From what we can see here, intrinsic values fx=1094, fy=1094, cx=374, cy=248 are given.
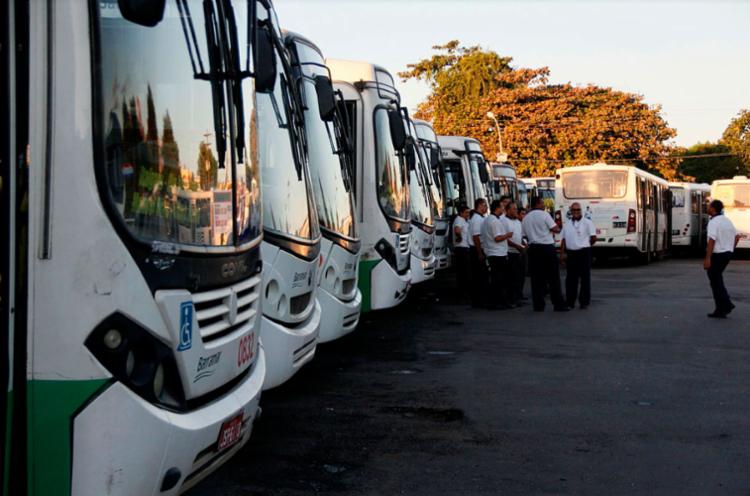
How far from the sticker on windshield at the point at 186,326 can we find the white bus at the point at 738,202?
34023 mm

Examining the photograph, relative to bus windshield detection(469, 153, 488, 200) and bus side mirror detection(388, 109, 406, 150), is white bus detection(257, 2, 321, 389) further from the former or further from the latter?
bus windshield detection(469, 153, 488, 200)

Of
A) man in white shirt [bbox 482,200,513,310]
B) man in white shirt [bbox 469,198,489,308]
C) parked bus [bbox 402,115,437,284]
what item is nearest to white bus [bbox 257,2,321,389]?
parked bus [bbox 402,115,437,284]

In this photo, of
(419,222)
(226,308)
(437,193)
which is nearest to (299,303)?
(226,308)

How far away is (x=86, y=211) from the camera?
4.09m

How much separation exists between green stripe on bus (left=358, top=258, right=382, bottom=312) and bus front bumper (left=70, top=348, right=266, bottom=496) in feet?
28.1

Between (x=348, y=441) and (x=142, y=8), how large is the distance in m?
4.36

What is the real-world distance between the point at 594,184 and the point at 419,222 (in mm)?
15845

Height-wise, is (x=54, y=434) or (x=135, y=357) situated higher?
(x=135, y=357)

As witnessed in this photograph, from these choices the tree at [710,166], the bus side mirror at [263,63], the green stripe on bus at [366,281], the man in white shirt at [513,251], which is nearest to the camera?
the bus side mirror at [263,63]

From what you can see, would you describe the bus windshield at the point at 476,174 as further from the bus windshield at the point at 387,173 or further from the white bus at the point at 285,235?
the white bus at the point at 285,235

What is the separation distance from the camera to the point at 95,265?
13.5ft

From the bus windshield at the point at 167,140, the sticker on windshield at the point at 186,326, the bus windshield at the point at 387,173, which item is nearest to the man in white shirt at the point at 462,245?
the bus windshield at the point at 387,173

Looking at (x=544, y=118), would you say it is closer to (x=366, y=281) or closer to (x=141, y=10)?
(x=366, y=281)

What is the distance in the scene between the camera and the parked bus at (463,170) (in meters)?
25.5
